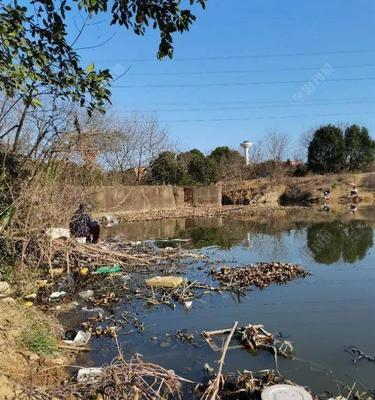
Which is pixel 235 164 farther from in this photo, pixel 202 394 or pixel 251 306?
pixel 202 394

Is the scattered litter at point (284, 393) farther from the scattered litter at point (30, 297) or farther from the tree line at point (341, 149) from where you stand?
the tree line at point (341, 149)

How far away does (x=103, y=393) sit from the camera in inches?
145

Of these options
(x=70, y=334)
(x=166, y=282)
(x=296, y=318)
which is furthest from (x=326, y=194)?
(x=70, y=334)

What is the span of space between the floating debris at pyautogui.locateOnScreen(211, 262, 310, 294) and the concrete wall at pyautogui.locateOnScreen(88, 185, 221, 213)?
1102 cm

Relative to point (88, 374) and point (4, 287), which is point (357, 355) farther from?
point (4, 287)

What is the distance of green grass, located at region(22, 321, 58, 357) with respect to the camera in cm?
452

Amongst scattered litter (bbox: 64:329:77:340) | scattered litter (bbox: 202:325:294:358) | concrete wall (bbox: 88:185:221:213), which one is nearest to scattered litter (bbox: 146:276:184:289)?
scattered litter (bbox: 202:325:294:358)

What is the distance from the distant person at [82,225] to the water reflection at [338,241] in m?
5.27

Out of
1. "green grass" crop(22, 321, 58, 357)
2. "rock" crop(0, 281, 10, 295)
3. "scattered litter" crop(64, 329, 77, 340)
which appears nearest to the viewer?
"green grass" crop(22, 321, 58, 357)

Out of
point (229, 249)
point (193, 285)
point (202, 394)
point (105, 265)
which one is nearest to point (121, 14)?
point (202, 394)

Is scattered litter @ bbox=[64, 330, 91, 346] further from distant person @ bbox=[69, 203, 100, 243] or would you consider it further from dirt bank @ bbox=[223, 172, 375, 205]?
dirt bank @ bbox=[223, 172, 375, 205]

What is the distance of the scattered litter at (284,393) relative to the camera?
3.46 m

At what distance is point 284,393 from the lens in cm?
353

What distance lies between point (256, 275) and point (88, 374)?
17.0ft
